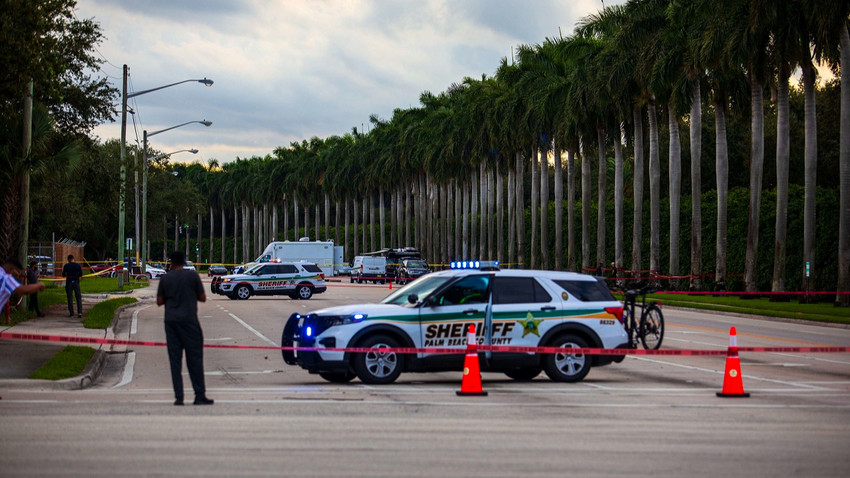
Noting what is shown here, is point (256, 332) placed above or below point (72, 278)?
below

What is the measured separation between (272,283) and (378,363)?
3181 centimetres

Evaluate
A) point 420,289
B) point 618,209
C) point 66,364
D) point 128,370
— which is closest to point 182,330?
point 420,289

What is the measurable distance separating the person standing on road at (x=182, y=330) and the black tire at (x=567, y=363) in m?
5.24

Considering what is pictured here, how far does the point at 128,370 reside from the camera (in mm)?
17172

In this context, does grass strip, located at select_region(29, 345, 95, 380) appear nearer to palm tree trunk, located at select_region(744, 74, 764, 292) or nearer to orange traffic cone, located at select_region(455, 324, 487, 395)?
orange traffic cone, located at select_region(455, 324, 487, 395)

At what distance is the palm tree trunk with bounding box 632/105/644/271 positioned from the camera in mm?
56094

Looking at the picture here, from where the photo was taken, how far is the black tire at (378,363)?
1441 centimetres

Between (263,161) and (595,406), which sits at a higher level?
(263,161)

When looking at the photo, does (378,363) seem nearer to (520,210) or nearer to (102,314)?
(102,314)

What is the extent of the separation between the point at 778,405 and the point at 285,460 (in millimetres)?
6917

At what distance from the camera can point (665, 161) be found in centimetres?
7994

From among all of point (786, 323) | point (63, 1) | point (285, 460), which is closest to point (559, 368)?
point (285, 460)

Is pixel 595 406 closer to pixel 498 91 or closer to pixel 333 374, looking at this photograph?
pixel 333 374

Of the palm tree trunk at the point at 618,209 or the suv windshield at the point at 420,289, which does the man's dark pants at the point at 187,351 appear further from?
the palm tree trunk at the point at 618,209
